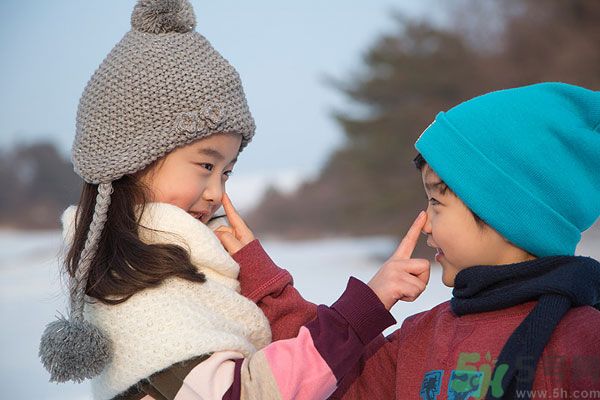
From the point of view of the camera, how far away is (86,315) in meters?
1.90

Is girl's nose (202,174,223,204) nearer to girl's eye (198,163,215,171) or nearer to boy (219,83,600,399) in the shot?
girl's eye (198,163,215,171)

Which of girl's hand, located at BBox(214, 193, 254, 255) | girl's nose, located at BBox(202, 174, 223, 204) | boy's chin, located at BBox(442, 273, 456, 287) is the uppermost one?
girl's nose, located at BBox(202, 174, 223, 204)

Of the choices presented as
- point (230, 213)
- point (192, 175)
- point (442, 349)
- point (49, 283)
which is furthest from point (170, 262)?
point (49, 283)

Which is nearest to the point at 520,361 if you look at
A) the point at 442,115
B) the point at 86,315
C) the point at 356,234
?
the point at 442,115

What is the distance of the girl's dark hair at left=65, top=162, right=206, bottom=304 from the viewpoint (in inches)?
71.1

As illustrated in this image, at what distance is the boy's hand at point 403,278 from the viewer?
1870 millimetres

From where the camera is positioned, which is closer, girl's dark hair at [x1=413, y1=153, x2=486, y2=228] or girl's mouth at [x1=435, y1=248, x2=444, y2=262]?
girl's dark hair at [x1=413, y1=153, x2=486, y2=228]

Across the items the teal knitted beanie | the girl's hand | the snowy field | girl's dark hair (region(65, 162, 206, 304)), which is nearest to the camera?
the teal knitted beanie

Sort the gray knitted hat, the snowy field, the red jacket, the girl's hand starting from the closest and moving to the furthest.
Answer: the red jacket, the gray knitted hat, the girl's hand, the snowy field

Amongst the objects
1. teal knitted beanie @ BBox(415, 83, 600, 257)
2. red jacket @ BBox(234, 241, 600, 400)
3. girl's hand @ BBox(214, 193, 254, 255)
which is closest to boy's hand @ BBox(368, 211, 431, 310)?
red jacket @ BBox(234, 241, 600, 400)

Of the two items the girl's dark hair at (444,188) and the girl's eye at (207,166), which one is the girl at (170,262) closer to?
the girl's eye at (207,166)

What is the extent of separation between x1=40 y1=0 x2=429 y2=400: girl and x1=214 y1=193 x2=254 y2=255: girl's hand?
5 centimetres

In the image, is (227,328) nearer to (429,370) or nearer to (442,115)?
(429,370)

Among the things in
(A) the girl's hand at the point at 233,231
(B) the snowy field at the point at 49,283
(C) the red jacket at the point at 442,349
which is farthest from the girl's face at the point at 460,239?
(B) the snowy field at the point at 49,283
